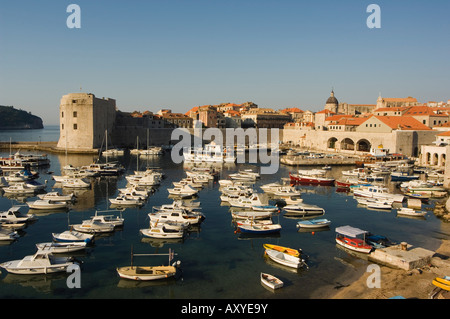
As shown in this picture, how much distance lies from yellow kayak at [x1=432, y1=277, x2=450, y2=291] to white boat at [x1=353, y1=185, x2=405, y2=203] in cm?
1278

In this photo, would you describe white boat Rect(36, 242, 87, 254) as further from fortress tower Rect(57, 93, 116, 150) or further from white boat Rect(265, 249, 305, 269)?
fortress tower Rect(57, 93, 116, 150)

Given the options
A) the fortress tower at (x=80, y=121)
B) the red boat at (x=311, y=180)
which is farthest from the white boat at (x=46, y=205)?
the fortress tower at (x=80, y=121)

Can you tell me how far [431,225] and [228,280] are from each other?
39.9 feet

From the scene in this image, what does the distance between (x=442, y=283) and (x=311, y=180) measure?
770 inches

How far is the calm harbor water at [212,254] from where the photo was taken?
11094mm

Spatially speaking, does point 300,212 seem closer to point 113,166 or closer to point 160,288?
point 160,288

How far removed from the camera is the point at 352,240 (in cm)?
1480

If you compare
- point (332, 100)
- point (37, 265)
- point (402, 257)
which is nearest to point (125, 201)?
point (37, 265)

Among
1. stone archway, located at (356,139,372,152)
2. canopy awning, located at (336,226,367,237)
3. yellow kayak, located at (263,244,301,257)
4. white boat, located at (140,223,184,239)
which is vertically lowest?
yellow kayak, located at (263,244,301,257)

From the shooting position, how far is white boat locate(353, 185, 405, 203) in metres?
23.4

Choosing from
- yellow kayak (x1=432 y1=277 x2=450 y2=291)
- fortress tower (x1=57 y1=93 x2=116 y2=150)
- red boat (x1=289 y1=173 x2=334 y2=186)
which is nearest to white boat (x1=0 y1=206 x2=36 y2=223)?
yellow kayak (x1=432 y1=277 x2=450 y2=291)

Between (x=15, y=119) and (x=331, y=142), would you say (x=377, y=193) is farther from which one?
(x=15, y=119)

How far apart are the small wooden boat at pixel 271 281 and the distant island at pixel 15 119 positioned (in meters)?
166
